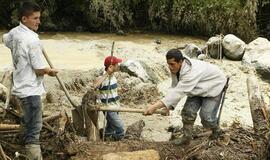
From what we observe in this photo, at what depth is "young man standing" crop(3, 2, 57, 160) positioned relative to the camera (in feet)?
15.5

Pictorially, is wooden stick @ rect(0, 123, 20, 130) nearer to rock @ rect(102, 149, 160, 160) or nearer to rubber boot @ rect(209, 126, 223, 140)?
rock @ rect(102, 149, 160, 160)

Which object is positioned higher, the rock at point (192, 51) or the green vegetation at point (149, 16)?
the green vegetation at point (149, 16)

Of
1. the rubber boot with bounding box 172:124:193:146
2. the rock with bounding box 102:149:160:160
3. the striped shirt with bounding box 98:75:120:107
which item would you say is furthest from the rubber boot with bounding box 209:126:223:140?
the striped shirt with bounding box 98:75:120:107

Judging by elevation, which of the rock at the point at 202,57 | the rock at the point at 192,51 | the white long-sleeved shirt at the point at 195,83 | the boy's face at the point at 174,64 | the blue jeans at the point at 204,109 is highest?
the boy's face at the point at 174,64

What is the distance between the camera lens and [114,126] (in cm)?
634

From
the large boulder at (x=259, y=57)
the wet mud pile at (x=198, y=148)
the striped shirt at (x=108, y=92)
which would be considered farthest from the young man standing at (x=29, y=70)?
the large boulder at (x=259, y=57)

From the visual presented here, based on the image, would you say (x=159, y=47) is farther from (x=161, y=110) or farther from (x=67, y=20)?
(x=161, y=110)

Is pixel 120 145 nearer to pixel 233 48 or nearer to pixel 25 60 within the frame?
pixel 25 60

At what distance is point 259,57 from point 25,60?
7.57 m

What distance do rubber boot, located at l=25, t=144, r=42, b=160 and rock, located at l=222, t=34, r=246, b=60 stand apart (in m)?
7.60

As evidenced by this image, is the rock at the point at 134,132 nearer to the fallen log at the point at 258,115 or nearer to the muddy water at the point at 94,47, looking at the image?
the fallen log at the point at 258,115

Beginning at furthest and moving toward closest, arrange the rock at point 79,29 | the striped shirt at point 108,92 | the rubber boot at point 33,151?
the rock at point 79,29, the striped shirt at point 108,92, the rubber boot at point 33,151

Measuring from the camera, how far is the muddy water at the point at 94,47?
1097 centimetres

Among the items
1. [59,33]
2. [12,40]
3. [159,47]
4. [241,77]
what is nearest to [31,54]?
[12,40]
